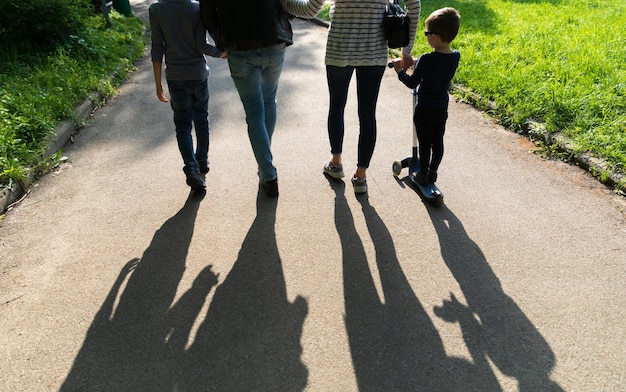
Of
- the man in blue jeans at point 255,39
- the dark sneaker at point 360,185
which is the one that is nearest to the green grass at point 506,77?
the dark sneaker at point 360,185

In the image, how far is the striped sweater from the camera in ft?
9.64

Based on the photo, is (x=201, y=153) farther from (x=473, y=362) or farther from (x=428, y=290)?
(x=473, y=362)

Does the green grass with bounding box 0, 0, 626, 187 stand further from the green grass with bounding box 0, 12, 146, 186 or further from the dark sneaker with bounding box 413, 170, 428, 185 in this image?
the dark sneaker with bounding box 413, 170, 428, 185

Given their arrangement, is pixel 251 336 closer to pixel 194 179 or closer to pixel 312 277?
pixel 312 277

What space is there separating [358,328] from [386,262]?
61 cm

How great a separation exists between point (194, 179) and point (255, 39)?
122 cm

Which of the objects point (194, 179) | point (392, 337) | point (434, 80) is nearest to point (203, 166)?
point (194, 179)

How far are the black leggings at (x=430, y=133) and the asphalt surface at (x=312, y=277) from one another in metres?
0.32

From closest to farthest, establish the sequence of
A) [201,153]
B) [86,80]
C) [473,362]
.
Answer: [473,362], [201,153], [86,80]

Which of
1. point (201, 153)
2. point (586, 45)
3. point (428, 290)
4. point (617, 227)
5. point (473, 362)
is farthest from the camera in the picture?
point (586, 45)

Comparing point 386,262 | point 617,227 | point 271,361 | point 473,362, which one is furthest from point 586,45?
point 271,361

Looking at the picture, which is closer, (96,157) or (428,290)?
(428,290)

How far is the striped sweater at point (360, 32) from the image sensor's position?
9.64ft

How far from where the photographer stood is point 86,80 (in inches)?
232
